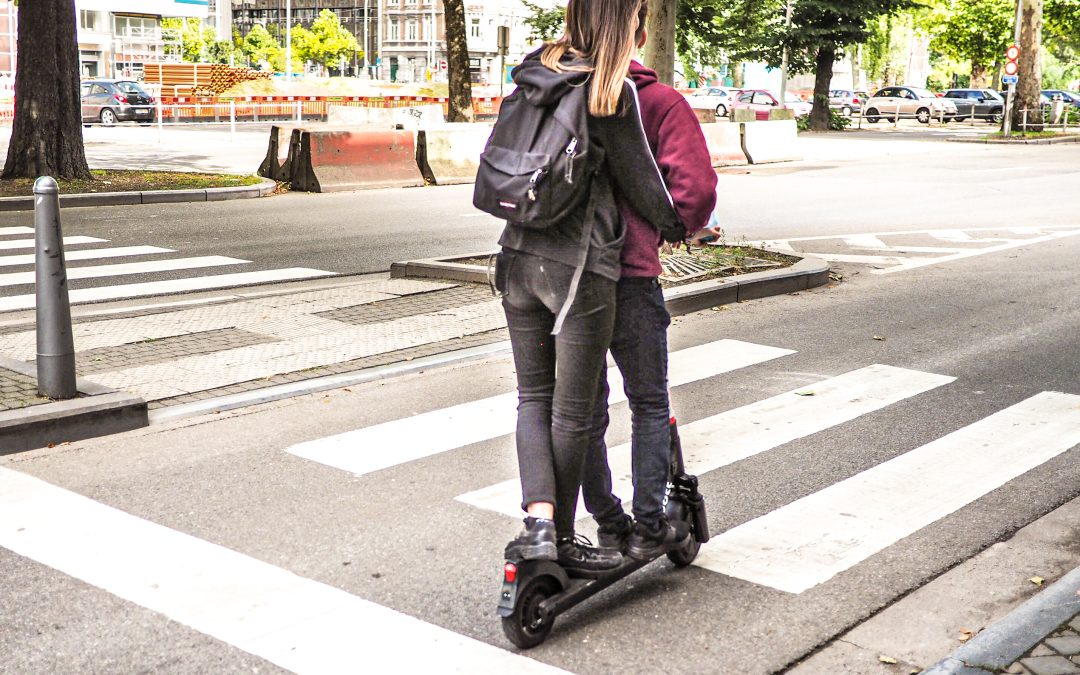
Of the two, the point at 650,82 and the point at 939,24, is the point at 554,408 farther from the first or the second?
the point at 939,24

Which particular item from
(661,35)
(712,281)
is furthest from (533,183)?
(661,35)

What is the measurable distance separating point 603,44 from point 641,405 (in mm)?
1130

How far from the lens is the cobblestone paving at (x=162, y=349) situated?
709cm

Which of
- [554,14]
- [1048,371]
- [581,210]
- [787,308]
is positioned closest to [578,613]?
[581,210]

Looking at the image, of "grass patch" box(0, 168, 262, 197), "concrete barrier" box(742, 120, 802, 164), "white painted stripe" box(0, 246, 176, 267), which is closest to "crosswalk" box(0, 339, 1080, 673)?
"white painted stripe" box(0, 246, 176, 267)

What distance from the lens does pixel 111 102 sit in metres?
38.6

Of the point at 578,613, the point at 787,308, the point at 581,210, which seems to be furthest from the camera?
the point at 787,308

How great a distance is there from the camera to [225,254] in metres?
12.1

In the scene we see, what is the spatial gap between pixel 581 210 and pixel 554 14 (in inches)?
1912

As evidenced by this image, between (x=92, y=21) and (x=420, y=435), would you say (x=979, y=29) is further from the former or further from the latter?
(x=92, y=21)

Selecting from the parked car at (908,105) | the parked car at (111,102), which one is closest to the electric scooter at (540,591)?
the parked car at (111,102)

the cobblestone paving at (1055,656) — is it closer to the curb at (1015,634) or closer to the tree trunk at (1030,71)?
the curb at (1015,634)

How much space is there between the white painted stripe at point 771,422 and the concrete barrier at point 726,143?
18152mm

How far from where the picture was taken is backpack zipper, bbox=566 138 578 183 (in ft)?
11.2
